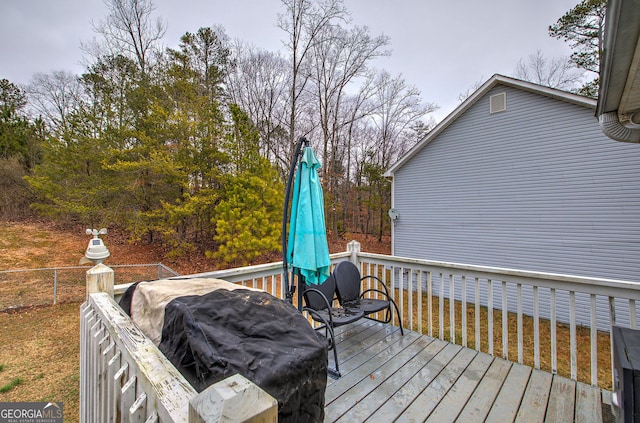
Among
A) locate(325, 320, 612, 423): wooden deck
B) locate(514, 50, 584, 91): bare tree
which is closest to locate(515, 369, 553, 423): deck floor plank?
locate(325, 320, 612, 423): wooden deck

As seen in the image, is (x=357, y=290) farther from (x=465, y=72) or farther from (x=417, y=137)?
(x=417, y=137)

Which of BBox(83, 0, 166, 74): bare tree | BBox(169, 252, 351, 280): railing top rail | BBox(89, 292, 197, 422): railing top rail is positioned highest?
BBox(83, 0, 166, 74): bare tree

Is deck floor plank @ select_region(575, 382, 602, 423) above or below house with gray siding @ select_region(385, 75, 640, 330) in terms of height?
below

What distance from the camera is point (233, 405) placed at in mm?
543

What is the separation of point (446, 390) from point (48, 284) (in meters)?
8.95

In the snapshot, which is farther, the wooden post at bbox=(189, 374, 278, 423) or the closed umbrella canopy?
the closed umbrella canopy

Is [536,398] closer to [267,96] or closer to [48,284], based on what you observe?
[48,284]

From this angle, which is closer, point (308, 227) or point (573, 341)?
point (573, 341)

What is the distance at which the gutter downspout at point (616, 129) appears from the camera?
97.6 inches

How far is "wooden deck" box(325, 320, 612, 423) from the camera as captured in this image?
1916 millimetres

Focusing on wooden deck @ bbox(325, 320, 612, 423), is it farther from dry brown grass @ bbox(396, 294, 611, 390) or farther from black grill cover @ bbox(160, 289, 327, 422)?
dry brown grass @ bbox(396, 294, 611, 390)

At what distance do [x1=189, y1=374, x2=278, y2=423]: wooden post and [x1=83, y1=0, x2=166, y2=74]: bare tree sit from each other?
1280cm

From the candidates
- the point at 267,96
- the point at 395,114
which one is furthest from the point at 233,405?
the point at 395,114

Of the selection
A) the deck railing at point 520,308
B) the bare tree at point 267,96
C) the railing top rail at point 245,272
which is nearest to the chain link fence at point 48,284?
the railing top rail at point 245,272
